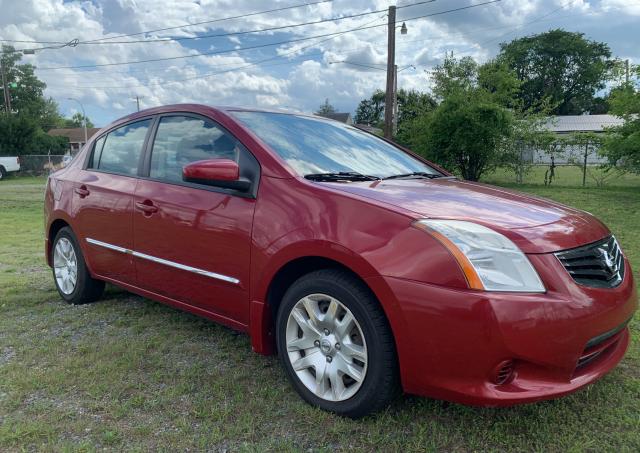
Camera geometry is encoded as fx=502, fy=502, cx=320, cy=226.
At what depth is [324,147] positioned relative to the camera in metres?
3.22

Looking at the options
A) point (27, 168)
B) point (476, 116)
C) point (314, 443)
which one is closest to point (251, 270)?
point (314, 443)

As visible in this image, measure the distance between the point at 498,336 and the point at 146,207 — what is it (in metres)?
2.40

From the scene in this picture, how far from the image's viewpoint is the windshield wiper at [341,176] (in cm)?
278

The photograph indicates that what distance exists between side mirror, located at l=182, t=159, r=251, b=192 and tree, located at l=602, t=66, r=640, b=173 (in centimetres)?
1416

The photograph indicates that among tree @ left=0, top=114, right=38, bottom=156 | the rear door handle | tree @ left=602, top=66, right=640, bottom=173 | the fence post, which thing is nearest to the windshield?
the rear door handle

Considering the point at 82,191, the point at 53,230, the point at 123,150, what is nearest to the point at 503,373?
the point at 123,150

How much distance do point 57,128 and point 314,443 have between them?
8999 centimetres

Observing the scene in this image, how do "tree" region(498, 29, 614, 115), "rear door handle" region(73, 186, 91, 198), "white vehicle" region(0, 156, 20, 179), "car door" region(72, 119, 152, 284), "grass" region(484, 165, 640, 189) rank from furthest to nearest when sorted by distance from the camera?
"tree" region(498, 29, 614, 115), "white vehicle" region(0, 156, 20, 179), "grass" region(484, 165, 640, 189), "rear door handle" region(73, 186, 91, 198), "car door" region(72, 119, 152, 284)

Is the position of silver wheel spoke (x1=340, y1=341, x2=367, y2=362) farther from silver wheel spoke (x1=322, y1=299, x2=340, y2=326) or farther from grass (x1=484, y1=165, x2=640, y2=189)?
grass (x1=484, y1=165, x2=640, y2=189)

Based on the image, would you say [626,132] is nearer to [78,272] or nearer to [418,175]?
[418,175]

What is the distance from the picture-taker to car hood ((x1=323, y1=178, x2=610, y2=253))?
2.23 metres

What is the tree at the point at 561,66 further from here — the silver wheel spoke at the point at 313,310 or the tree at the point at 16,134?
the silver wheel spoke at the point at 313,310

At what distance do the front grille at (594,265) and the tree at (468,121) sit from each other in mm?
13655

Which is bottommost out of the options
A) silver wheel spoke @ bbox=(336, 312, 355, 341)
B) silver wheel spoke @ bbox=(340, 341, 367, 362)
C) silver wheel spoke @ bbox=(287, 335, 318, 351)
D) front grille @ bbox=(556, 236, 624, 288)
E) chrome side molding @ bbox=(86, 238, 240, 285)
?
silver wheel spoke @ bbox=(287, 335, 318, 351)
